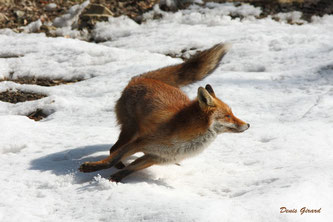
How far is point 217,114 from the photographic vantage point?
4.23m

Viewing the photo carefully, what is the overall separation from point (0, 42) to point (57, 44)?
1229mm

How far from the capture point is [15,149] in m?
5.10

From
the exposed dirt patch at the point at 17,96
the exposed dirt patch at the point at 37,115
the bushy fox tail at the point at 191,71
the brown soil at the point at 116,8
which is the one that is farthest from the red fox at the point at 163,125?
the brown soil at the point at 116,8

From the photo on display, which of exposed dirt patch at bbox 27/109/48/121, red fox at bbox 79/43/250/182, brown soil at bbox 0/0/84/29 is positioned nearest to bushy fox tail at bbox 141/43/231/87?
red fox at bbox 79/43/250/182

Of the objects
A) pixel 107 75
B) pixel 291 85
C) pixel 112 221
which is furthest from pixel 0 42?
pixel 112 221

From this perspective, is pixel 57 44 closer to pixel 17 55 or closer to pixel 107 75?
pixel 17 55

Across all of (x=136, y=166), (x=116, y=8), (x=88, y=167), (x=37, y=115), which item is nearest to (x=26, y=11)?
(x=116, y=8)

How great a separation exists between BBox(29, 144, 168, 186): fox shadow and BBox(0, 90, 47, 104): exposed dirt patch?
2.36 m

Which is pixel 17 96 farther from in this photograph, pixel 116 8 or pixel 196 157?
pixel 116 8

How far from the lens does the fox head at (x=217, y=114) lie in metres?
4.16

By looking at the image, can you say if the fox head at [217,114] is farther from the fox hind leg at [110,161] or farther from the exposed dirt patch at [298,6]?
the exposed dirt patch at [298,6]

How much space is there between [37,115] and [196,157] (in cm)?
269

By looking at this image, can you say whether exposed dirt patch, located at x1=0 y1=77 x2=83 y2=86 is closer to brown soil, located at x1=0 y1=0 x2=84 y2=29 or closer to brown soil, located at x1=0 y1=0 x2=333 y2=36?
brown soil, located at x1=0 y1=0 x2=333 y2=36

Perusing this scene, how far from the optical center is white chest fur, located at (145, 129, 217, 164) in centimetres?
415
